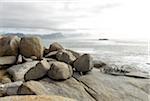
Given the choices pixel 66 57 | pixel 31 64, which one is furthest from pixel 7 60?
pixel 66 57

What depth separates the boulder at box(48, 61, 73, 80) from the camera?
581 centimetres

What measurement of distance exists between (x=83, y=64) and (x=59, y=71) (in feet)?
2.58

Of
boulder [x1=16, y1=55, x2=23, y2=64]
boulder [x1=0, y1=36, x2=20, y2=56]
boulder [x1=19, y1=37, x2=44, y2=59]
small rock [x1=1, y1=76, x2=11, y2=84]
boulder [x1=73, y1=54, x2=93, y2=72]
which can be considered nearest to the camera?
boulder [x1=73, y1=54, x2=93, y2=72]

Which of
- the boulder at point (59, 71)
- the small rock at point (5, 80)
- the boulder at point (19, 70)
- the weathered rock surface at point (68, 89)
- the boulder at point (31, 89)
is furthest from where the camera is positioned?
the boulder at point (19, 70)

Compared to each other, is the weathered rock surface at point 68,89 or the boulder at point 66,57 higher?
the boulder at point 66,57

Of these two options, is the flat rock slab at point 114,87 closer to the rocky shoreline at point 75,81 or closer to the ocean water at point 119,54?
the rocky shoreline at point 75,81

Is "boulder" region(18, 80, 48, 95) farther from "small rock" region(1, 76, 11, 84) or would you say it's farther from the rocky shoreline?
"small rock" region(1, 76, 11, 84)

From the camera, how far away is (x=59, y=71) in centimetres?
581

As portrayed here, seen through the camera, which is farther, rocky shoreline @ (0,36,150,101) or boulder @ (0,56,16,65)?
boulder @ (0,56,16,65)

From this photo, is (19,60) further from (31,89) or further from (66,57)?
(31,89)

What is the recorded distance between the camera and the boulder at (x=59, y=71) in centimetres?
581

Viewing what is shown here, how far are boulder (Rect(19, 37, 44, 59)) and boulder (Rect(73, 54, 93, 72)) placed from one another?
2076 millimetres

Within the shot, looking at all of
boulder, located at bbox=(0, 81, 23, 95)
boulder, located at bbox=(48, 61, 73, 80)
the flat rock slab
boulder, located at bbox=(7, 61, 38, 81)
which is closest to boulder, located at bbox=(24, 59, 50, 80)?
boulder, located at bbox=(48, 61, 73, 80)

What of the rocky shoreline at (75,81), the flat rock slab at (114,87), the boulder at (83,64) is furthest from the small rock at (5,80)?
the flat rock slab at (114,87)
